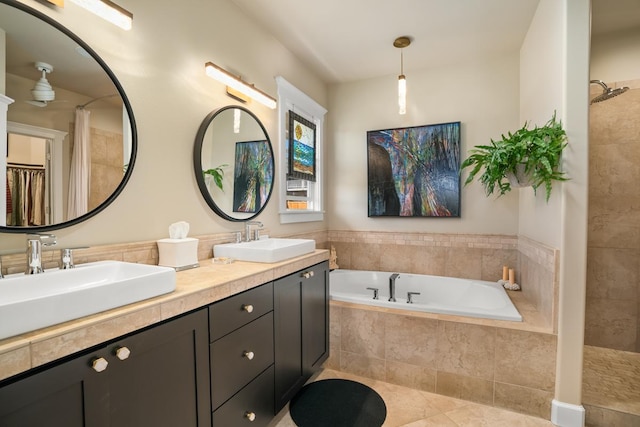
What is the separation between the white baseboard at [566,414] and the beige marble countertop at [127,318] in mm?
1829

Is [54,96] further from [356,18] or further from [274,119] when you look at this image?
[356,18]

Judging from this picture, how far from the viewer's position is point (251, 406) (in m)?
1.47

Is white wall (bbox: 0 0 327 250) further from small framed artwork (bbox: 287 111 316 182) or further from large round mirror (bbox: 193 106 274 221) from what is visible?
small framed artwork (bbox: 287 111 316 182)

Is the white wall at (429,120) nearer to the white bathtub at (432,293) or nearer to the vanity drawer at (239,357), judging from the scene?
the white bathtub at (432,293)

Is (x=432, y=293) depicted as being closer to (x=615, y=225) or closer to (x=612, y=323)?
(x=612, y=323)

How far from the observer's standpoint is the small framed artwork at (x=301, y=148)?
2877 millimetres

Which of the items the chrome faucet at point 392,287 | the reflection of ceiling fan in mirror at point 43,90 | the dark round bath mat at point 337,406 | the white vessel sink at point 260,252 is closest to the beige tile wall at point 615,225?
the chrome faucet at point 392,287

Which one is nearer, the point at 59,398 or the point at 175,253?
the point at 59,398

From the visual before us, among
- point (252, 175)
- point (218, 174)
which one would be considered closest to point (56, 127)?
point (218, 174)

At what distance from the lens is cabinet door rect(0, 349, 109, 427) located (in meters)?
0.70

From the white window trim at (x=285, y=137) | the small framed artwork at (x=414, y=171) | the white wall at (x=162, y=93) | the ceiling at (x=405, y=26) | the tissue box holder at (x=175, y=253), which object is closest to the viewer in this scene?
the white wall at (x=162, y=93)

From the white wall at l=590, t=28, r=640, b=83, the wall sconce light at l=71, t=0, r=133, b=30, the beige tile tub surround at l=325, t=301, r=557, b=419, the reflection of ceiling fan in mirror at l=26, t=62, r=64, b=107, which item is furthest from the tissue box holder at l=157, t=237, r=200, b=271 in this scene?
the white wall at l=590, t=28, r=640, b=83

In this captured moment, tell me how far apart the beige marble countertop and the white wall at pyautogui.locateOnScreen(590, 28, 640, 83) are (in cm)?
297

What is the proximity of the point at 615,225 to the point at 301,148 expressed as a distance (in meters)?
2.68
